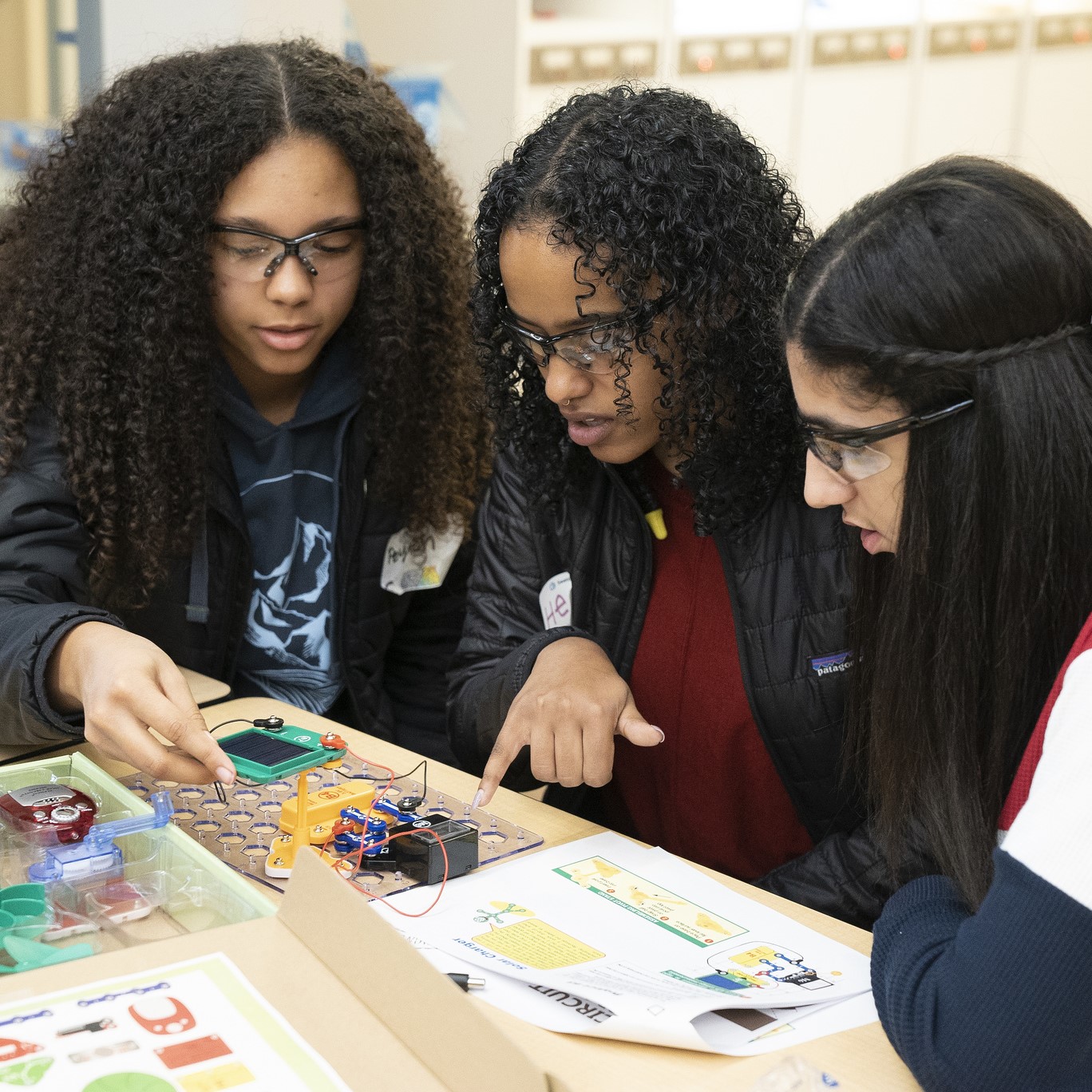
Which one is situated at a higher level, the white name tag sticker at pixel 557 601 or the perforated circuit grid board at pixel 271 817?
the white name tag sticker at pixel 557 601

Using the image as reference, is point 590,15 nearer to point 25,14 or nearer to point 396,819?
point 25,14

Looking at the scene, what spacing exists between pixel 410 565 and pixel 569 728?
24.7 inches

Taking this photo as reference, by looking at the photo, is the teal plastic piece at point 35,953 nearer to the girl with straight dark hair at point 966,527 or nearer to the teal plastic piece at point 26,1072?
the teal plastic piece at point 26,1072

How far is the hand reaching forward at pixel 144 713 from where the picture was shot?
1.14 meters

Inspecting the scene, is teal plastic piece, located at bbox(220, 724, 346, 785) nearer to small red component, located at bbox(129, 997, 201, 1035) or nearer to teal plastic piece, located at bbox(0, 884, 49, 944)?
teal plastic piece, located at bbox(0, 884, 49, 944)

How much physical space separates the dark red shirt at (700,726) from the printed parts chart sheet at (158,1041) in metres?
0.71

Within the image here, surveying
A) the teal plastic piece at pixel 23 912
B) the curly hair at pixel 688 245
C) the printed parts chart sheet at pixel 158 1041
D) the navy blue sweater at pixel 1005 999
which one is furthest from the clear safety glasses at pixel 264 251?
the navy blue sweater at pixel 1005 999

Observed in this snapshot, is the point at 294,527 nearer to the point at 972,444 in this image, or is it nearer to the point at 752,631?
the point at 752,631

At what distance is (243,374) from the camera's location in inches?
68.8

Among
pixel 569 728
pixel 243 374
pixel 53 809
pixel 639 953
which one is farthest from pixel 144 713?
pixel 243 374

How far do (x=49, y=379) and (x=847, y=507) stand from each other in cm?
108

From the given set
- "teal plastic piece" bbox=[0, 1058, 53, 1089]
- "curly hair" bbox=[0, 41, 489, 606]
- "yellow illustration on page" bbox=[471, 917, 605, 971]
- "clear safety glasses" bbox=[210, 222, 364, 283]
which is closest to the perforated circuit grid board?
"yellow illustration on page" bbox=[471, 917, 605, 971]

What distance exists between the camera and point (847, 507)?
1051 mm

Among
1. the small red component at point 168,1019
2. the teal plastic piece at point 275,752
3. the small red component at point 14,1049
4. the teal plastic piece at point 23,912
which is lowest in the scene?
the teal plastic piece at point 275,752
